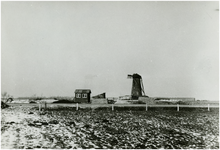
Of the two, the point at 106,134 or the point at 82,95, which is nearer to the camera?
the point at 106,134

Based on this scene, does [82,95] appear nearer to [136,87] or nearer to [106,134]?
[136,87]

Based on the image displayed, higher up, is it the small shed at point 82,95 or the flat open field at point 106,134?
the small shed at point 82,95

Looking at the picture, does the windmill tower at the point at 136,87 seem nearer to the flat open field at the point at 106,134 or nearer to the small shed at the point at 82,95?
the small shed at the point at 82,95

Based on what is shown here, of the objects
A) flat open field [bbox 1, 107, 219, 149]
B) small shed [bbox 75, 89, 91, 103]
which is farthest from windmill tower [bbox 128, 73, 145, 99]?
flat open field [bbox 1, 107, 219, 149]

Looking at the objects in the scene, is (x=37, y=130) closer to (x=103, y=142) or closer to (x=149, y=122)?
(x=103, y=142)

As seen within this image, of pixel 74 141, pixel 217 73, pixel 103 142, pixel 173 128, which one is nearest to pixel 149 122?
pixel 173 128

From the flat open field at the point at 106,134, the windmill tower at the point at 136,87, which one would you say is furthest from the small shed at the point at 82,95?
the flat open field at the point at 106,134

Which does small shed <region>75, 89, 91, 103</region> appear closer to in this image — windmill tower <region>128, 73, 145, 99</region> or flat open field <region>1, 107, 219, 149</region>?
windmill tower <region>128, 73, 145, 99</region>

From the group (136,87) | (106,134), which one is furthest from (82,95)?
(106,134)
